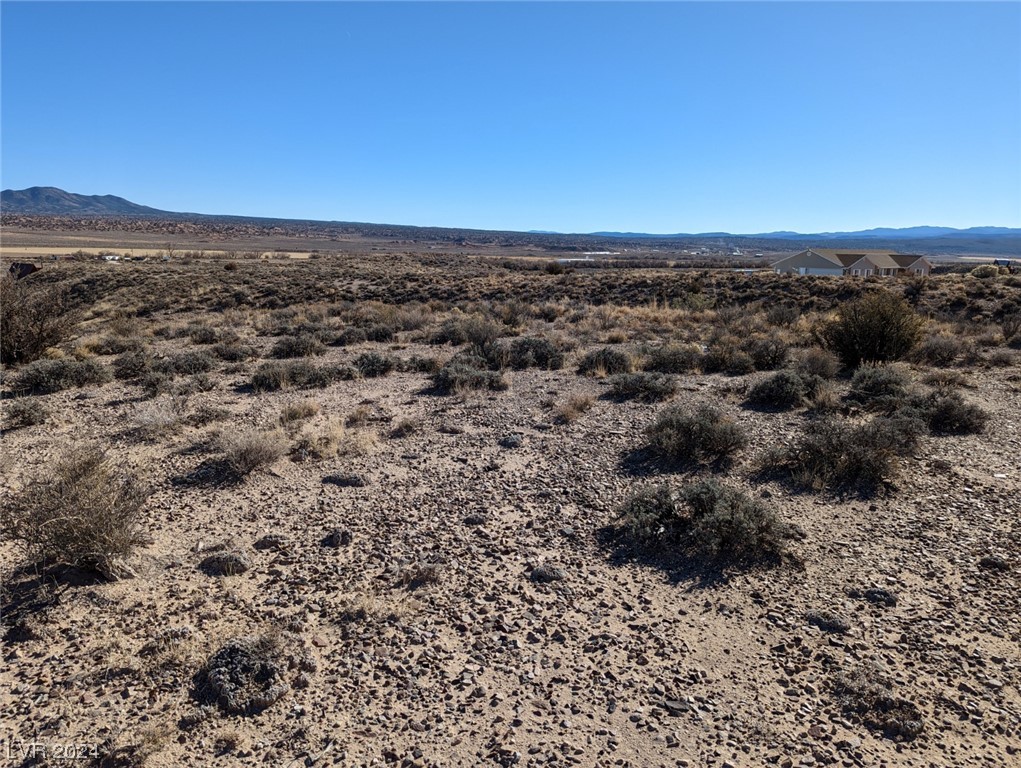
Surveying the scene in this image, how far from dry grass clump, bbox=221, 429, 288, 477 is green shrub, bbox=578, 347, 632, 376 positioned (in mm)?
8102

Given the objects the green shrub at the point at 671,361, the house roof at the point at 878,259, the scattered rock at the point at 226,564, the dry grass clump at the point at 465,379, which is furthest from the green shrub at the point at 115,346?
the house roof at the point at 878,259

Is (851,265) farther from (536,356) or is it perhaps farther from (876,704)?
(876,704)

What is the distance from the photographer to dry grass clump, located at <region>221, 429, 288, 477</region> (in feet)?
25.4

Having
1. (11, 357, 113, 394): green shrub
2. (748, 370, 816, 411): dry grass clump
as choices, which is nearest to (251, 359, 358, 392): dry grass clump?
(11, 357, 113, 394): green shrub

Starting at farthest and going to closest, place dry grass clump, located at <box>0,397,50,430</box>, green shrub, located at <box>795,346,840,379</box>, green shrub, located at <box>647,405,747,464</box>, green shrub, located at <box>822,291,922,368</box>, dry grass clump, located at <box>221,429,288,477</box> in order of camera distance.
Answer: green shrub, located at <box>822,291,922,368</box> → green shrub, located at <box>795,346,840,379</box> → dry grass clump, located at <box>0,397,50,430</box> → green shrub, located at <box>647,405,747,464</box> → dry grass clump, located at <box>221,429,288,477</box>

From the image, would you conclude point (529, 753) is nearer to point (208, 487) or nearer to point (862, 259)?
point (208, 487)

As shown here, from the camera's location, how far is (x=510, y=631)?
480 cm

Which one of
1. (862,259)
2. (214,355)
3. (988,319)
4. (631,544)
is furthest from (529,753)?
(862,259)

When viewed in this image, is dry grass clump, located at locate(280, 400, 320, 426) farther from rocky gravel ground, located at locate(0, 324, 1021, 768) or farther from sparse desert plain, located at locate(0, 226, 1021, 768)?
rocky gravel ground, located at locate(0, 324, 1021, 768)

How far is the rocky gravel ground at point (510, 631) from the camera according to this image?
3.73m

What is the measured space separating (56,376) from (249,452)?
7.27m

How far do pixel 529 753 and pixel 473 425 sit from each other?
6.87 metres

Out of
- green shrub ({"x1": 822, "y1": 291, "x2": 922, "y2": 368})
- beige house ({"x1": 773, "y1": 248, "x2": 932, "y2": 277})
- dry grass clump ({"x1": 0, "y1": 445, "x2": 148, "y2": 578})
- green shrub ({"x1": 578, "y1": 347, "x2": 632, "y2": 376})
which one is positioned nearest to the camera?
dry grass clump ({"x1": 0, "y1": 445, "x2": 148, "y2": 578})

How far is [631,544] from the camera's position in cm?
617
